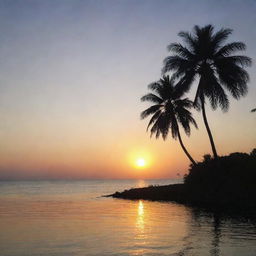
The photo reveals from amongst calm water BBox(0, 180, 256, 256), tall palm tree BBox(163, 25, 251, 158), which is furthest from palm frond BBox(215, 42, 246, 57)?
calm water BBox(0, 180, 256, 256)

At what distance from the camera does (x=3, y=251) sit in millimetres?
15602

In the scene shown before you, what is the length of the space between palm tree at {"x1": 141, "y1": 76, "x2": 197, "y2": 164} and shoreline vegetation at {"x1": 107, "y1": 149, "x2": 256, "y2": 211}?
3.39 metres

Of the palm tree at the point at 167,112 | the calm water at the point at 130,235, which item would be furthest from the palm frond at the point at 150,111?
the calm water at the point at 130,235

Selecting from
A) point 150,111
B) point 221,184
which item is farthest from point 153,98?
point 221,184

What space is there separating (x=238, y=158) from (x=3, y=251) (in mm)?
29025

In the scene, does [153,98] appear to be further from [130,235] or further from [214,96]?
[130,235]

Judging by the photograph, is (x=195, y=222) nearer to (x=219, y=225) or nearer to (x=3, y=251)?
(x=219, y=225)

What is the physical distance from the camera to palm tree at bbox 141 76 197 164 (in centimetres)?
4422

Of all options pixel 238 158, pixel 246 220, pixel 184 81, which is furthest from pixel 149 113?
pixel 246 220

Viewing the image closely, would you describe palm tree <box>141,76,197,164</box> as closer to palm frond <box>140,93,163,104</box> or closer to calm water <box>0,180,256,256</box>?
palm frond <box>140,93,163,104</box>

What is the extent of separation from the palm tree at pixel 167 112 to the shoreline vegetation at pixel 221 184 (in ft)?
11.1

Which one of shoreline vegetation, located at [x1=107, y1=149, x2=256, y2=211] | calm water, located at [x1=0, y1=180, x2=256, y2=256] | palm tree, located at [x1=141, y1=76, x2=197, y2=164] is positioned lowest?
calm water, located at [x1=0, y1=180, x2=256, y2=256]

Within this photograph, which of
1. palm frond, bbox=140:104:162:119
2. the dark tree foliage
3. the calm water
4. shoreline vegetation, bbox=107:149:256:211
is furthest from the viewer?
palm frond, bbox=140:104:162:119

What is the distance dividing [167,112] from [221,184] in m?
12.0
